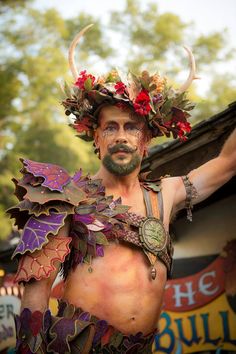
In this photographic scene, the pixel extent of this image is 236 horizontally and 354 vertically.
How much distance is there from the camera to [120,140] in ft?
11.8

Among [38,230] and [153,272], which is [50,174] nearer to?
[38,230]

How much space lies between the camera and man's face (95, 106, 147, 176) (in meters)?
3.59

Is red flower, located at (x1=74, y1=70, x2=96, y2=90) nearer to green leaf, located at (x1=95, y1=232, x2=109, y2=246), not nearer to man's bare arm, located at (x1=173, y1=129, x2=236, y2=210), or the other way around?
man's bare arm, located at (x1=173, y1=129, x2=236, y2=210)

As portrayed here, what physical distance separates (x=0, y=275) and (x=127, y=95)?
20.4ft

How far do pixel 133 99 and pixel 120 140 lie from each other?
30 centimetres

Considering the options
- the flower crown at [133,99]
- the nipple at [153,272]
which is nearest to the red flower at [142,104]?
the flower crown at [133,99]

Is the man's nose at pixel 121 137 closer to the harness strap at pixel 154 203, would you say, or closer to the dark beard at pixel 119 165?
the dark beard at pixel 119 165

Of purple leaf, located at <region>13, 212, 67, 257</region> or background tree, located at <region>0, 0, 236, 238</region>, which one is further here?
background tree, located at <region>0, 0, 236, 238</region>

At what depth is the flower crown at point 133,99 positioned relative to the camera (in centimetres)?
367

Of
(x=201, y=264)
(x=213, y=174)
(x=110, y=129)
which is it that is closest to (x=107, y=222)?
(x=110, y=129)

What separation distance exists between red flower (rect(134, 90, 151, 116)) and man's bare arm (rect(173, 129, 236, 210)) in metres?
0.57

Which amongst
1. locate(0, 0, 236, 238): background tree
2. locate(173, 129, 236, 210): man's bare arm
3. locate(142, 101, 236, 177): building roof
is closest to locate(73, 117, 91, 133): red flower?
locate(173, 129, 236, 210): man's bare arm

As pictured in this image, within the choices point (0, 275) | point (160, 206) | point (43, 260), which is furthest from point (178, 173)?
point (0, 275)

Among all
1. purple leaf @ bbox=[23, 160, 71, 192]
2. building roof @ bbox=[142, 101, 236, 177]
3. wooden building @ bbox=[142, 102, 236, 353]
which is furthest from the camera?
wooden building @ bbox=[142, 102, 236, 353]
